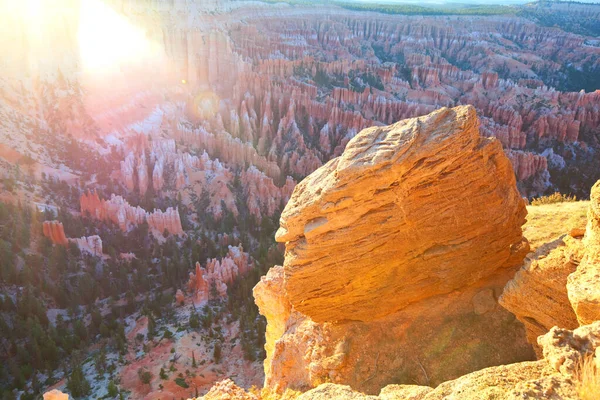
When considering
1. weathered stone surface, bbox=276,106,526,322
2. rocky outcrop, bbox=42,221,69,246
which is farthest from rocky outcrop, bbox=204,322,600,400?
rocky outcrop, bbox=42,221,69,246

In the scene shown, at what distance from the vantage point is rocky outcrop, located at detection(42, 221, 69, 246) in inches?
842

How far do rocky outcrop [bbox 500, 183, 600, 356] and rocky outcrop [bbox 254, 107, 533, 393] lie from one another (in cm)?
116

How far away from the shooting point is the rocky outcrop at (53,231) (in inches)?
842

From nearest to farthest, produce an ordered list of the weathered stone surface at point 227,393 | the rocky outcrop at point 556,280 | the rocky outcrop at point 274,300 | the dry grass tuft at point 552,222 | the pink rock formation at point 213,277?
the rocky outcrop at point 556,280
the weathered stone surface at point 227,393
the dry grass tuft at point 552,222
the rocky outcrop at point 274,300
the pink rock formation at point 213,277

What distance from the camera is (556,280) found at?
19.3ft

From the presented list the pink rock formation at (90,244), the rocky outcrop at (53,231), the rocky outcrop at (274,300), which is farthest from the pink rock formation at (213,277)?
the rocky outcrop at (274,300)

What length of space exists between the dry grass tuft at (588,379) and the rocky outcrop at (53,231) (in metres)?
23.0

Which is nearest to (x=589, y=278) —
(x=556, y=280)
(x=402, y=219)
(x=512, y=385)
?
(x=556, y=280)

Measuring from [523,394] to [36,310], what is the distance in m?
19.7

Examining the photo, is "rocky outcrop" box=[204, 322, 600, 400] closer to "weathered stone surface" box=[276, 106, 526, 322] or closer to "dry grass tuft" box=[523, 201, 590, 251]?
"weathered stone surface" box=[276, 106, 526, 322]

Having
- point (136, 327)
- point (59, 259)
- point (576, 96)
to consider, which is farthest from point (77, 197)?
point (576, 96)

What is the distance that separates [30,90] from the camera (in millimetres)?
31672

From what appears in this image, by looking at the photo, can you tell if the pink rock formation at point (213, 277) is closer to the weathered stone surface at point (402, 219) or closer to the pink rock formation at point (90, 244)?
the pink rock formation at point (90, 244)

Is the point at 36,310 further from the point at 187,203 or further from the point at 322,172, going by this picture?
the point at 322,172
